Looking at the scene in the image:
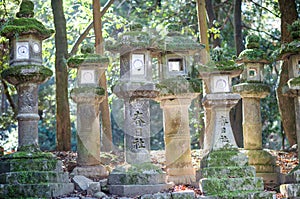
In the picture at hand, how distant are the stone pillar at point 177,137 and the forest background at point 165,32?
1586mm

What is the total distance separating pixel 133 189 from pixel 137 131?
120cm

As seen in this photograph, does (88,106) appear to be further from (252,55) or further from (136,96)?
(252,55)

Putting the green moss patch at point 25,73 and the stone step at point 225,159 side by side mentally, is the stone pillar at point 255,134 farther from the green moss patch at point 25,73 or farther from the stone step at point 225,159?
the green moss patch at point 25,73

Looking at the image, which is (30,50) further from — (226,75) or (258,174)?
(258,174)

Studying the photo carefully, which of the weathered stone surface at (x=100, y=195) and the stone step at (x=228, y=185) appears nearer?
the weathered stone surface at (x=100, y=195)

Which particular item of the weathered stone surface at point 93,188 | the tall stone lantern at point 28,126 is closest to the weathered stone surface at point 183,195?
the weathered stone surface at point 93,188

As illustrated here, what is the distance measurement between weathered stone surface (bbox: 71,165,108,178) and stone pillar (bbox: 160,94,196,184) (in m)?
1.40

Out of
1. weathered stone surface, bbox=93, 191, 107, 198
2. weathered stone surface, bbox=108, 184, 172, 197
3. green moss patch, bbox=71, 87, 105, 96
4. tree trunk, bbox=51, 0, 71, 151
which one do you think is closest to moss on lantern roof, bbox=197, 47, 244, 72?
green moss patch, bbox=71, 87, 105, 96

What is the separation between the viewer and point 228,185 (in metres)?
9.60

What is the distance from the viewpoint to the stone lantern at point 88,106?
10945 millimetres

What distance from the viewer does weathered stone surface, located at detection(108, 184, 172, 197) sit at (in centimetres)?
914

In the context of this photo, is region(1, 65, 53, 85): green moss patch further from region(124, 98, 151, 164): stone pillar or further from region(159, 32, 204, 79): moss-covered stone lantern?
region(159, 32, 204, 79): moss-covered stone lantern

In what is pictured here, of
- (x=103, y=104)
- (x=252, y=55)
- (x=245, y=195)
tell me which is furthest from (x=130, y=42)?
(x=103, y=104)

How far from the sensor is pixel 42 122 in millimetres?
22609
